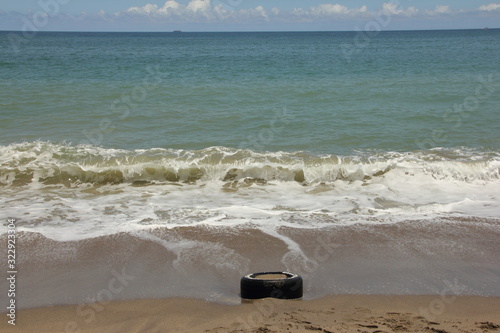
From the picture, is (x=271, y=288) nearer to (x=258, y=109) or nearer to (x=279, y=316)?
(x=279, y=316)

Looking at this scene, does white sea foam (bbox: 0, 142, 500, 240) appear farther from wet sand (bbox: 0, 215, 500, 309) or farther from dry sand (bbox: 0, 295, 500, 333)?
dry sand (bbox: 0, 295, 500, 333)

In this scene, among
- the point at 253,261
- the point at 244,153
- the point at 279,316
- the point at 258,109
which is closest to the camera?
the point at 279,316

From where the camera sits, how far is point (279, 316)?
4777 millimetres

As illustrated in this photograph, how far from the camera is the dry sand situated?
182 inches

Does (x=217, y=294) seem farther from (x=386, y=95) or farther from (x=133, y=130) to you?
(x=386, y=95)

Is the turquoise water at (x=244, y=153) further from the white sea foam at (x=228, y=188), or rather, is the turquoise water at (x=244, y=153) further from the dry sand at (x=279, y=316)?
the dry sand at (x=279, y=316)

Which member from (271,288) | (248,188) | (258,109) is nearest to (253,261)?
(271,288)

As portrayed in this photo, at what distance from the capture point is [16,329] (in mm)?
4785

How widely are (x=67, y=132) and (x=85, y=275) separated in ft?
28.3

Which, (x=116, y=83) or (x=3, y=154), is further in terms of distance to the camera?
(x=116, y=83)

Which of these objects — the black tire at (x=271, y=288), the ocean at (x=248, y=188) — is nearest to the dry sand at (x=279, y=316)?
the black tire at (x=271, y=288)

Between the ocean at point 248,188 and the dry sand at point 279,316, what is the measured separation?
10.3 inches

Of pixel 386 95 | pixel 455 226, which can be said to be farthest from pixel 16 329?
pixel 386 95

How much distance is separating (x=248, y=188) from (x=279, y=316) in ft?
16.5
